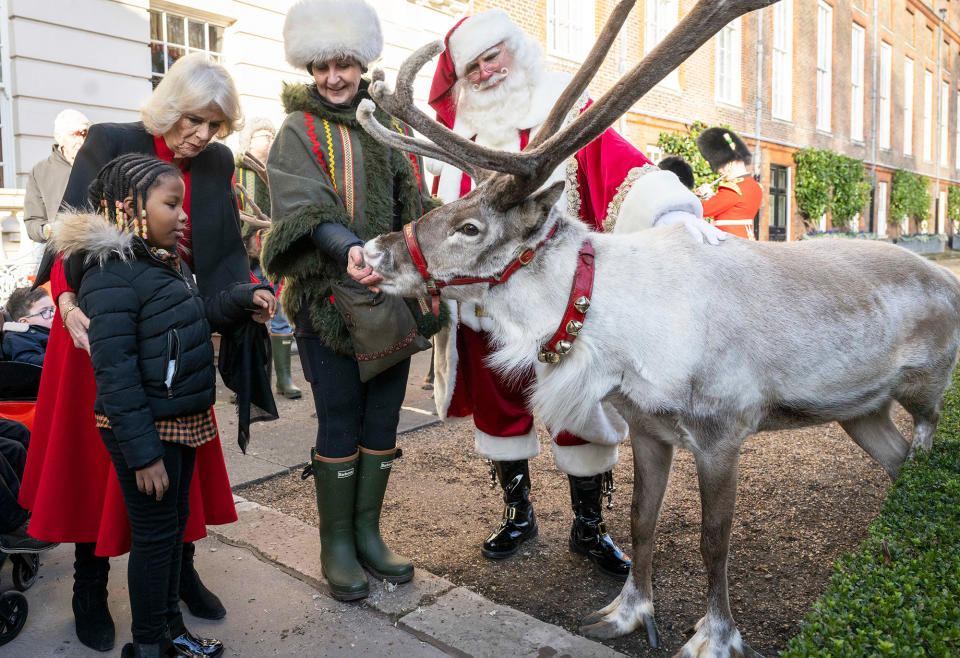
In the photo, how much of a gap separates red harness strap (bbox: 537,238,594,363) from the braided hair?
1.50 metres

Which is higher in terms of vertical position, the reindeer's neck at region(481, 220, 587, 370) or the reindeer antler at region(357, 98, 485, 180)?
the reindeer antler at region(357, 98, 485, 180)

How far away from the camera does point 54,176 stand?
5.89 m

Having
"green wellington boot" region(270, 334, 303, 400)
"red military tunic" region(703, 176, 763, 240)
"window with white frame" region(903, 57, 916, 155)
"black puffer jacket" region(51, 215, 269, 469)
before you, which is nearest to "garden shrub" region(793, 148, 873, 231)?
"window with white frame" region(903, 57, 916, 155)

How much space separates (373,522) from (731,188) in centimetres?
733

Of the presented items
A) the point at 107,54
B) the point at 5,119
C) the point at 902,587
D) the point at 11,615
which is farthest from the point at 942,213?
the point at 11,615

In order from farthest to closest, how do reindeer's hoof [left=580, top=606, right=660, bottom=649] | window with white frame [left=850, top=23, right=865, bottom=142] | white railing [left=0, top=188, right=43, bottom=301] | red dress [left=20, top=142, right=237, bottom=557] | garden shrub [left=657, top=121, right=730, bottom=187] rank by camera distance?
window with white frame [left=850, top=23, right=865, bottom=142], garden shrub [left=657, top=121, right=730, bottom=187], white railing [left=0, top=188, right=43, bottom=301], reindeer's hoof [left=580, top=606, right=660, bottom=649], red dress [left=20, top=142, right=237, bottom=557]

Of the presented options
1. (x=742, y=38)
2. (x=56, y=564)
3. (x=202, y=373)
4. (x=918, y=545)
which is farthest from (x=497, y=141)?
(x=742, y=38)

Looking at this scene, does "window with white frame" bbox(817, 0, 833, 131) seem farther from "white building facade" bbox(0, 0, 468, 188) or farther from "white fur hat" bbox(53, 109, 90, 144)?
"white fur hat" bbox(53, 109, 90, 144)

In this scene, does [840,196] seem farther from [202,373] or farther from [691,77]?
[202,373]

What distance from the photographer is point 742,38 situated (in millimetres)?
20156

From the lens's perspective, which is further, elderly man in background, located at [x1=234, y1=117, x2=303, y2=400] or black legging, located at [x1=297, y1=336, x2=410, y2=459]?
elderly man in background, located at [x1=234, y1=117, x2=303, y2=400]

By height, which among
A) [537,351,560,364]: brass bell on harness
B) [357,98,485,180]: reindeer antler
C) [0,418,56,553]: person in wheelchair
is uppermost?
[357,98,485,180]: reindeer antler

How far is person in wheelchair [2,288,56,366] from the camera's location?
12.4 feet

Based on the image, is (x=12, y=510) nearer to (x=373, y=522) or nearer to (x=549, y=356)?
(x=373, y=522)
